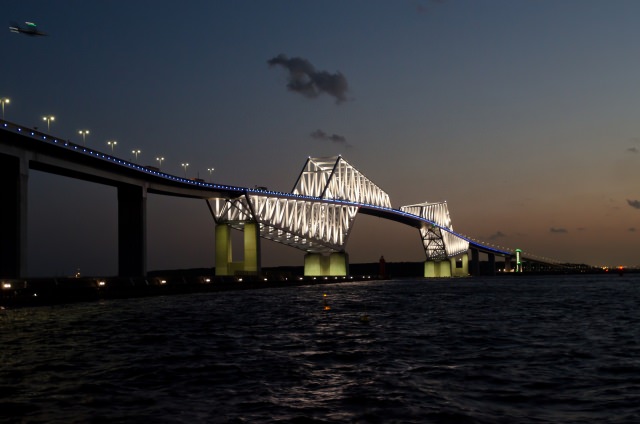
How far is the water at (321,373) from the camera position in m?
14.9

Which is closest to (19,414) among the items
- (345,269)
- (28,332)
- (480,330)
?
(28,332)

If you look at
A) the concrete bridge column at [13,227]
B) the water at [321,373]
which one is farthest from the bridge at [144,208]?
the water at [321,373]

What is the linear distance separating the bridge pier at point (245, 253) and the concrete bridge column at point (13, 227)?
6094 centimetres

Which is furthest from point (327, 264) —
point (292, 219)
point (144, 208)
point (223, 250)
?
point (144, 208)

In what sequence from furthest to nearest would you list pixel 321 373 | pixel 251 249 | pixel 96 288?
pixel 251 249 → pixel 96 288 → pixel 321 373

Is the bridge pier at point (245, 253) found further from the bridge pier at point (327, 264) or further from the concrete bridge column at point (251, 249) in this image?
the bridge pier at point (327, 264)

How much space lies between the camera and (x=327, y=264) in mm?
186625

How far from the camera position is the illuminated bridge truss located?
14462 centimetres

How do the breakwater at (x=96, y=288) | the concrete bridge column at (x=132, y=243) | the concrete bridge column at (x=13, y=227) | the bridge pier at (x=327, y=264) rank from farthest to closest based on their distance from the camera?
1. the bridge pier at (x=327, y=264)
2. the concrete bridge column at (x=132, y=243)
3. the concrete bridge column at (x=13, y=227)
4. the breakwater at (x=96, y=288)

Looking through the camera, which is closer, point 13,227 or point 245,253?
point 13,227

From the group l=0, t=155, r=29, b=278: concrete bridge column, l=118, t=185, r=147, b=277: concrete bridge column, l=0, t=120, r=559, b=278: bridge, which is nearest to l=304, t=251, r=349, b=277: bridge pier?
l=0, t=120, r=559, b=278: bridge

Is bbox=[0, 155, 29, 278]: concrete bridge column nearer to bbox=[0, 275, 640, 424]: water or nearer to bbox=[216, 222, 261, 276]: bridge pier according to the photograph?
bbox=[0, 275, 640, 424]: water

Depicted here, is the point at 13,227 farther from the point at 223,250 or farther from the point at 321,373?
the point at 223,250

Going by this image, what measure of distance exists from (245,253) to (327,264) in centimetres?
5031
